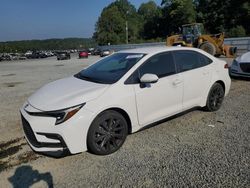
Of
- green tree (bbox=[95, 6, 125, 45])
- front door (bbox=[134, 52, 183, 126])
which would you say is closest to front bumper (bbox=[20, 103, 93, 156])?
front door (bbox=[134, 52, 183, 126])

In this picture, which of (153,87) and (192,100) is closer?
(153,87)

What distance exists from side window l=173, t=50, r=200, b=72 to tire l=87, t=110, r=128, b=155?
165cm

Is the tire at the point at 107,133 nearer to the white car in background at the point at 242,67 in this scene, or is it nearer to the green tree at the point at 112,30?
the white car in background at the point at 242,67

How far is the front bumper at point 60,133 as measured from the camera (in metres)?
3.81

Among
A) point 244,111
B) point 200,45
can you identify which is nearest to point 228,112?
point 244,111

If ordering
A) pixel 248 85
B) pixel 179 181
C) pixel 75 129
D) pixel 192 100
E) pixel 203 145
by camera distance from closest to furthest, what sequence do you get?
pixel 179 181 < pixel 75 129 < pixel 203 145 < pixel 192 100 < pixel 248 85

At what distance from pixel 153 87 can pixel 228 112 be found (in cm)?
230

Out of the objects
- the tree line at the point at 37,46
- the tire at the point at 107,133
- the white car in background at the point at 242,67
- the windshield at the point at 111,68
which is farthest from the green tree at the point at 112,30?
the tire at the point at 107,133

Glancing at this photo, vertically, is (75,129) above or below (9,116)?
above

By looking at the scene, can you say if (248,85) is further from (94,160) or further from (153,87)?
(94,160)

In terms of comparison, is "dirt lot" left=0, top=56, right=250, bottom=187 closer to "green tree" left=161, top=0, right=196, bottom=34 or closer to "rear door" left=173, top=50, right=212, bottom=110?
"rear door" left=173, top=50, right=212, bottom=110

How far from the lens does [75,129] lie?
12.6 ft

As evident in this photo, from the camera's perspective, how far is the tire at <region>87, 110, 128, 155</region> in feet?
13.3

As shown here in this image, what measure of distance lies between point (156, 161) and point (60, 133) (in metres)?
1.36
